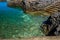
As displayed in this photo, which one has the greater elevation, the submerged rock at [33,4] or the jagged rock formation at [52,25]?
the submerged rock at [33,4]

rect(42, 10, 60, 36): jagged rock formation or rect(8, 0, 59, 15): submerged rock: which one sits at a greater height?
rect(8, 0, 59, 15): submerged rock

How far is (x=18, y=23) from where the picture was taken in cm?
190

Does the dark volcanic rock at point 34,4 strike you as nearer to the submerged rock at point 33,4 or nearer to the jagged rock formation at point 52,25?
the submerged rock at point 33,4

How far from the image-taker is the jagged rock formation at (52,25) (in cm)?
186

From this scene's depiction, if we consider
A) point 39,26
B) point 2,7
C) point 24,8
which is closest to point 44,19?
point 39,26

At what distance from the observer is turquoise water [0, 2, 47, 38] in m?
1.85

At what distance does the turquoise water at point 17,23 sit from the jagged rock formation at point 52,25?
6cm

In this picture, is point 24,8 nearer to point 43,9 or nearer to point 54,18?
point 43,9

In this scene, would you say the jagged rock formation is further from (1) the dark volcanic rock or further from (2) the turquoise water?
(1) the dark volcanic rock

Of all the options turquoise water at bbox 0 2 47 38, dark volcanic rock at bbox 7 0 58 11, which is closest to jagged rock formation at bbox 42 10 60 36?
turquoise water at bbox 0 2 47 38

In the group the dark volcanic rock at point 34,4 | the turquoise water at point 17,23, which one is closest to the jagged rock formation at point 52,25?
the turquoise water at point 17,23

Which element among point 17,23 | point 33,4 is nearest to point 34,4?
point 33,4

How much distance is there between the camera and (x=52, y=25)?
1.88 m

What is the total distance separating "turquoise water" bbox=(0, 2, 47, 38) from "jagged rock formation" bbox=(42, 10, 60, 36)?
0.06m
